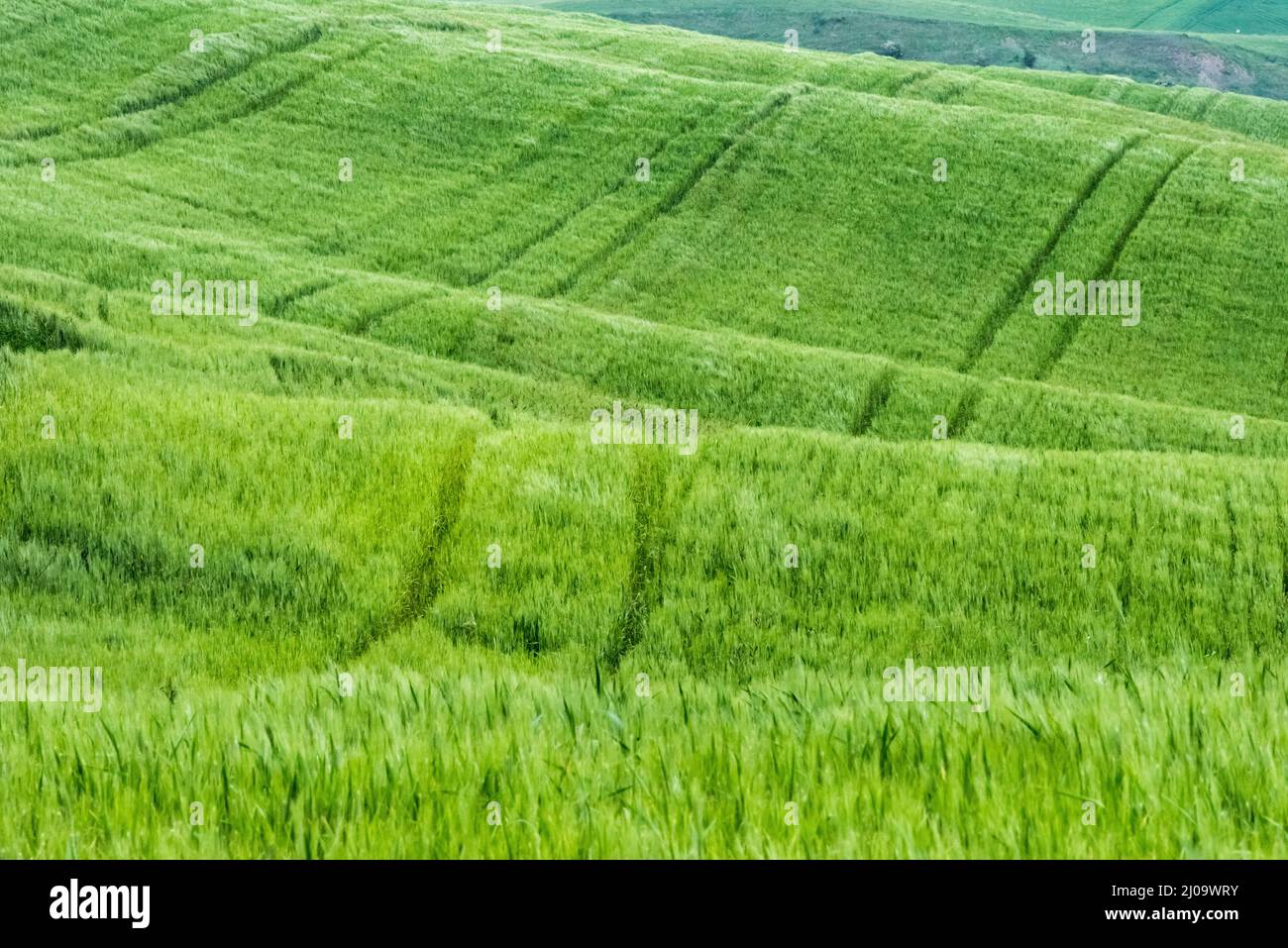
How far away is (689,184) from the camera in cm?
3859

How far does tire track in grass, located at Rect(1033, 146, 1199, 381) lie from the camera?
→ 29536mm

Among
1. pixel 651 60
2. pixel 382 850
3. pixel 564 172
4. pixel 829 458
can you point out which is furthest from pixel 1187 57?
pixel 382 850

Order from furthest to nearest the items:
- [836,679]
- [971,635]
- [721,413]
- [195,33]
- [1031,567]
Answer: [195,33], [721,413], [1031,567], [971,635], [836,679]

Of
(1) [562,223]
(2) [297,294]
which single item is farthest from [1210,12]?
(2) [297,294]

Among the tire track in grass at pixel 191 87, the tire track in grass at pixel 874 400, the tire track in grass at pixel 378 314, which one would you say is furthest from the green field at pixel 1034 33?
the tire track in grass at pixel 378 314

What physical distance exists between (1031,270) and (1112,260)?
116 inches

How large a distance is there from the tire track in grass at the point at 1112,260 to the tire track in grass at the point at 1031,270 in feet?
5.39

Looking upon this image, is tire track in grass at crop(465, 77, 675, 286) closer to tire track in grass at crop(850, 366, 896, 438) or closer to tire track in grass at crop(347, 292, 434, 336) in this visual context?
tire track in grass at crop(347, 292, 434, 336)

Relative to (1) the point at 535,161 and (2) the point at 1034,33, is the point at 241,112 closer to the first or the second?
(1) the point at 535,161

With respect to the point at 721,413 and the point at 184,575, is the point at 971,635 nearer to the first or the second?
the point at 184,575

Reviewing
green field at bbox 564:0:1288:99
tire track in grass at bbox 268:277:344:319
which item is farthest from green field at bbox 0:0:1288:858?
green field at bbox 564:0:1288:99

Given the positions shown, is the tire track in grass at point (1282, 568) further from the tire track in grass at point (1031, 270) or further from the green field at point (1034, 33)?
the green field at point (1034, 33)
